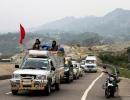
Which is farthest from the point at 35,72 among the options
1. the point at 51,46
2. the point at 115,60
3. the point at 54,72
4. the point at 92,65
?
the point at 115,60

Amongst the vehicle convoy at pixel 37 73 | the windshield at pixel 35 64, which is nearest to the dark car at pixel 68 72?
the vehicle convoy at pixel 37 73

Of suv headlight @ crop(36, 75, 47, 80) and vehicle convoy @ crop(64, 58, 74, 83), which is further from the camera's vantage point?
vehicle convoy @ crop(64, 58, 74, 83)

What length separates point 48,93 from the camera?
2342cm

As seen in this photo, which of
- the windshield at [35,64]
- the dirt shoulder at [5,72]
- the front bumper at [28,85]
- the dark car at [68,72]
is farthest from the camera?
the dirt shoulder at [5,72]

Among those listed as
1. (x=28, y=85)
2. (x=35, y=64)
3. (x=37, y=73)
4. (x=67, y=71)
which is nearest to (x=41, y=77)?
(x=37, y=73)

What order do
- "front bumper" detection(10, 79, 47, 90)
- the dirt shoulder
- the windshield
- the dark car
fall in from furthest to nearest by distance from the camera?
1. the dirt shoulder
2. the dark car
3. the windshield
4. "front bumper" detection(10, 79, 47, 90)

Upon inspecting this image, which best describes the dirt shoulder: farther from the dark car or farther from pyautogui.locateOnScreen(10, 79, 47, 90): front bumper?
pyautogui.locateOnScreen(10, 79, 47, 90): front bumper

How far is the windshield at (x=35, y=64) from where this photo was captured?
2402 centimetres

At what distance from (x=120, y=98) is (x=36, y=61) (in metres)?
4.58

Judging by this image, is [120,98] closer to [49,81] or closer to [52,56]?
[49,81]

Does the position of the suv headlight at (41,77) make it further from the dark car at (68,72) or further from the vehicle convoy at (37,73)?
the dark car at (68,72)

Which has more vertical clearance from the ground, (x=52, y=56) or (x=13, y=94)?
(x=52, y=56)

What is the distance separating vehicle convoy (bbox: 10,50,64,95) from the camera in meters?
22.5

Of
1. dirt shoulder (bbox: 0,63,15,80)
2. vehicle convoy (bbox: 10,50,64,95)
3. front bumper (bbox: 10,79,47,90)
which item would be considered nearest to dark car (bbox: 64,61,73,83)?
dirt shoulder (bbox: 0,63,15,80)
